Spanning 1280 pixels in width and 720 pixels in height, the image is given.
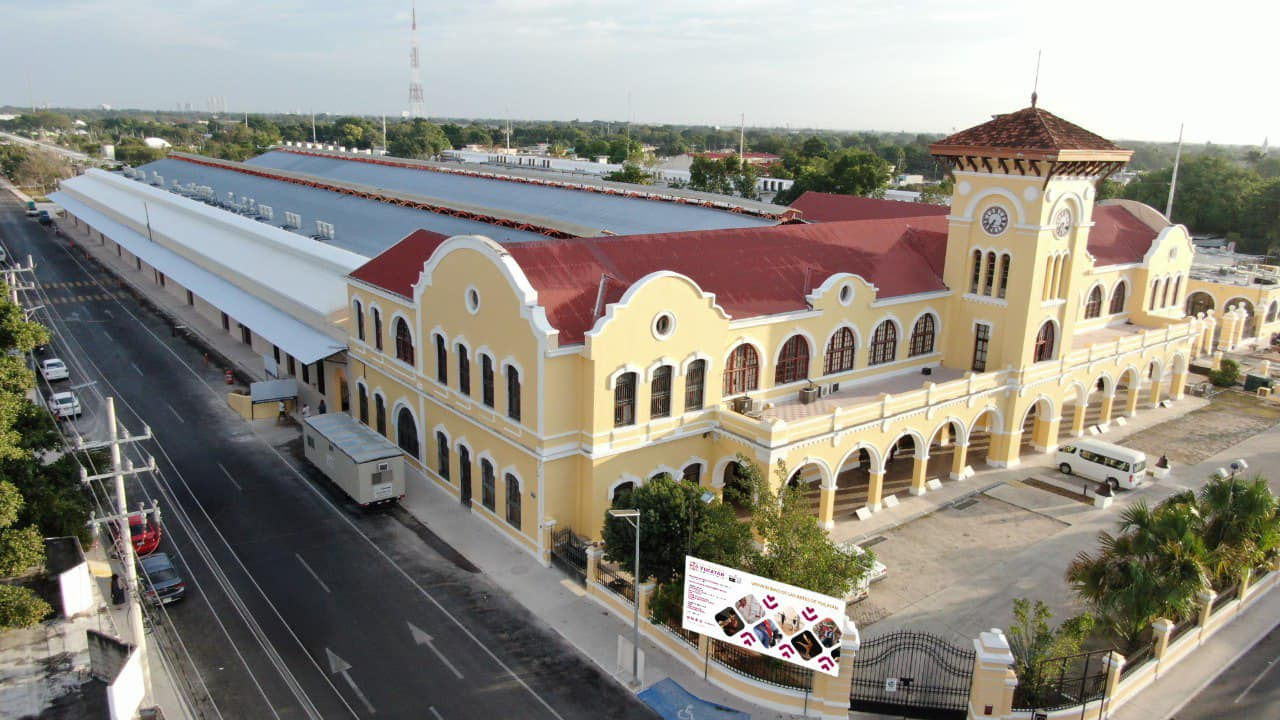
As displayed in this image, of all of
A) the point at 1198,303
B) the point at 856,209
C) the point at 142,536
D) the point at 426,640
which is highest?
the point at 856,209

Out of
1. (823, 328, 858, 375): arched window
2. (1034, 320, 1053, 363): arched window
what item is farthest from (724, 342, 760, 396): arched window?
(1034, 320, 1053, 363): arched window

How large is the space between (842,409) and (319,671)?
2015 centimetres

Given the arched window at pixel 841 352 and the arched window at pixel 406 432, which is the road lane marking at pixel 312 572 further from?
the arched window at pixel 841 352

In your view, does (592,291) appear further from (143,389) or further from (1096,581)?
(143,389)

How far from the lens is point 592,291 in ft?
104

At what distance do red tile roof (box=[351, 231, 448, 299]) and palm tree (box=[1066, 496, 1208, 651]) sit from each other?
1093 inches

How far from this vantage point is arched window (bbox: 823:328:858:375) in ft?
122

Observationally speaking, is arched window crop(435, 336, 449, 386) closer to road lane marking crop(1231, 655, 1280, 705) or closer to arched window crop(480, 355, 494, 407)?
arched window crop(480, 355, 494, 407)

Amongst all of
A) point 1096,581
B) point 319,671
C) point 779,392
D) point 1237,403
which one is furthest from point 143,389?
point 1237,403

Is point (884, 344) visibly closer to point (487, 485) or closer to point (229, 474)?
point (487, 485)

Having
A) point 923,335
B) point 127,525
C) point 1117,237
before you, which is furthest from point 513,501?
point 1117,237

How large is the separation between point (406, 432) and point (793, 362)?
17.7 metres

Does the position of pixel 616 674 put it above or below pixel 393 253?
below

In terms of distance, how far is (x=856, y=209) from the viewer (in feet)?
184
